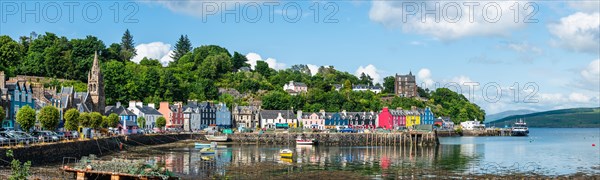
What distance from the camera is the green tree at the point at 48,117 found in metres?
70.5

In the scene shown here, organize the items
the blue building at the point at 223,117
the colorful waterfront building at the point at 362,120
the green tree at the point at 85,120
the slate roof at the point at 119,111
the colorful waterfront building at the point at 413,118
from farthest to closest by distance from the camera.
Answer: the colorful waterfront building at the point at 413,118, the colorful waterfront building at the point at 362,120, the blue building at the point at 223,117, the slate roof at the point at 119,111, the green tree at the point at 85,120

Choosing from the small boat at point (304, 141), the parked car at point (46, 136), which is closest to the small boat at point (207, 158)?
the parked car at point (46, 136)

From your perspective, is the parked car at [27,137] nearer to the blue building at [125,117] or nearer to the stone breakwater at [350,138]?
the blue building at [125,117]

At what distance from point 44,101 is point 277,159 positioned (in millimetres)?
36180

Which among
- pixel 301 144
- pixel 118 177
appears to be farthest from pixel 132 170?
pixel 301 144

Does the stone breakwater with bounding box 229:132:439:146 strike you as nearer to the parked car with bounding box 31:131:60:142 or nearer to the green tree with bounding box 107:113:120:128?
the green tree with bounding box 107:113:120:128

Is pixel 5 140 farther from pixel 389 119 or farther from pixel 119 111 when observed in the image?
pixel 389 119

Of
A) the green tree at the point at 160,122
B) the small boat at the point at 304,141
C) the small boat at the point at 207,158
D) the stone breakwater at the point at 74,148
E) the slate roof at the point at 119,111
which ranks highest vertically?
the slate roof at the point at 119,111

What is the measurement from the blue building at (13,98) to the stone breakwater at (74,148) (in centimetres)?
1005

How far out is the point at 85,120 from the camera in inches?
3226

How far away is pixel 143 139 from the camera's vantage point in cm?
9788

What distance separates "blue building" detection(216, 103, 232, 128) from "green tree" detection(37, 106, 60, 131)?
80.6 m

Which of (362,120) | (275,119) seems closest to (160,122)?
(275,119)

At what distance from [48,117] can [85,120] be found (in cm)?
1123
